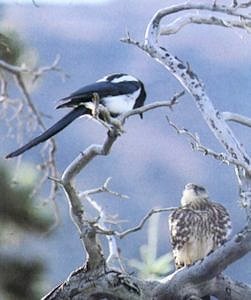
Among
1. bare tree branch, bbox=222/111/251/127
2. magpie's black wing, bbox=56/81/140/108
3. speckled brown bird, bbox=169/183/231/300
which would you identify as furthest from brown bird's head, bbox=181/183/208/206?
magpie's black wing, bbox=56/81/140/108

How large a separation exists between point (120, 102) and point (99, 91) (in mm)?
71

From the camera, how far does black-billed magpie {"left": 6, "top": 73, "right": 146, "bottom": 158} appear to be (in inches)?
111

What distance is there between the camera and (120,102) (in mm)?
2850

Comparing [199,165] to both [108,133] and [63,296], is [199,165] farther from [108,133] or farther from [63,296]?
[63,296]

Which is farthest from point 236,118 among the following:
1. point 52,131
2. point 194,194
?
point 52,131

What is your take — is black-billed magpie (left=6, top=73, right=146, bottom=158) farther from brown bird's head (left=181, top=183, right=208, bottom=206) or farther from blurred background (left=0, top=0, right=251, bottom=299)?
brown bird's head (left=181, top=183, right=208, bottom=206)

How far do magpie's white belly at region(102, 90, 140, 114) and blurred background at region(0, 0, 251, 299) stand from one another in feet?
0.16

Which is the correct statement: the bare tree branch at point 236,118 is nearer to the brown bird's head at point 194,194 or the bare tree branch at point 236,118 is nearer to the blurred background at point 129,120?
the blurred background at point 129,120

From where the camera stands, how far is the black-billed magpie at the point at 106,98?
2.83m

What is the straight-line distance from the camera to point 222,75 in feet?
9.41

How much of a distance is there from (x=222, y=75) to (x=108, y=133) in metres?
0.39

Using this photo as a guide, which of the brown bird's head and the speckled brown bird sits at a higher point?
the brown bird's head

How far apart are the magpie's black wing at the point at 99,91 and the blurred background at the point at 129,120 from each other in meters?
0.03

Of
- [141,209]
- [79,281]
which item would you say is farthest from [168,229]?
[79,281]
